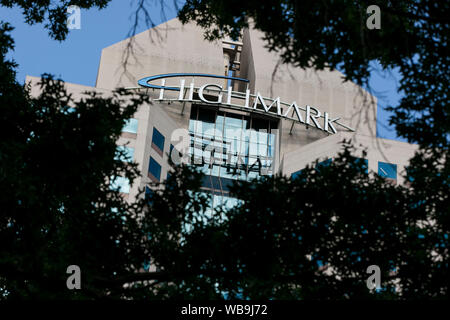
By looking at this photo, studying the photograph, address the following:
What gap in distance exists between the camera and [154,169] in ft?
142

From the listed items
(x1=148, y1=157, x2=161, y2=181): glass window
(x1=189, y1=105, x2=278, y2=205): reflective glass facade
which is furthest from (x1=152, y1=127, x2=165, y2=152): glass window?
(x1=189, y1=105, x2=278, y2=205): reflective glass facade

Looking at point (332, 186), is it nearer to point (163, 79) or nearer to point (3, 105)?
point (3, 105)

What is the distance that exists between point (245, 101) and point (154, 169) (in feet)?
47.8

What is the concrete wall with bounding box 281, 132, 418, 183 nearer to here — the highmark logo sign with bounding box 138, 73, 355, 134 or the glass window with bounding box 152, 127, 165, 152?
the highmark logo sign with bounding box 138, 73, 355, 134

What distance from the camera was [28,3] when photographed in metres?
13.9

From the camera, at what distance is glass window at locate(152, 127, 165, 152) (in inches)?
1750

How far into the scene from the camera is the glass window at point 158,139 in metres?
44.4

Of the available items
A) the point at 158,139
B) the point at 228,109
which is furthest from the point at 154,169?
the point at 228,109

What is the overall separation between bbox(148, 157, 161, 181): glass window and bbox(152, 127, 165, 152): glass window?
1717 millimetres

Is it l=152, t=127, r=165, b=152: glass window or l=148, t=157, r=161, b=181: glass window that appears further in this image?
l=152, t=127, r=165, b=152: glass window
